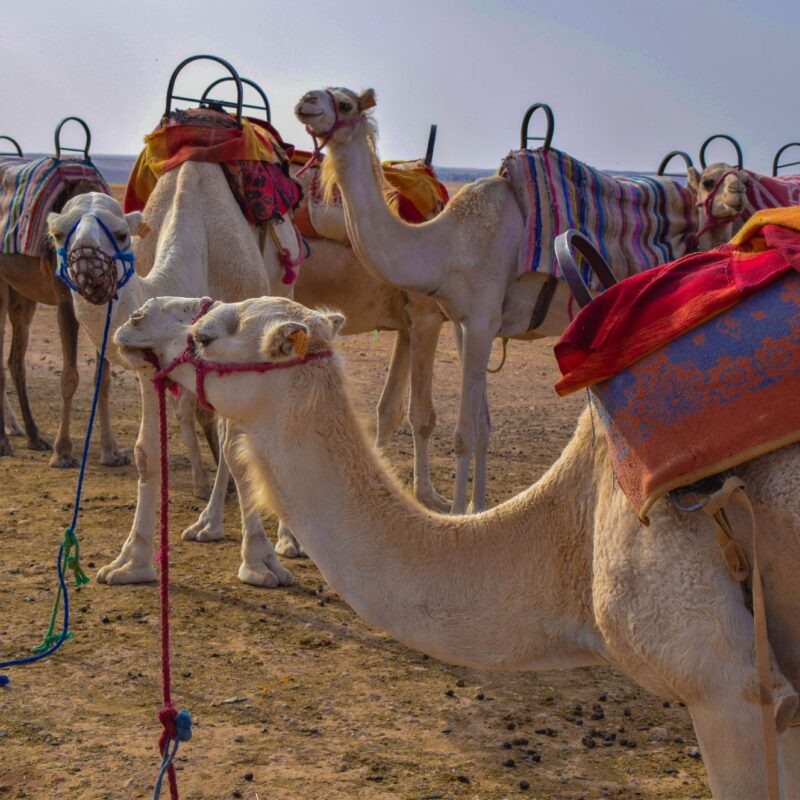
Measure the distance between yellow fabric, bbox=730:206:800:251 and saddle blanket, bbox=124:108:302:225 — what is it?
4502mm

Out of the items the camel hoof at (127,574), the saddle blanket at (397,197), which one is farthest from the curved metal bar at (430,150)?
the camel hoof at (127,574)

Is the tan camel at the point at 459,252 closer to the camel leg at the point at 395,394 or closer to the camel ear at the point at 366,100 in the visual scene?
the camel ear at the point at 366,100

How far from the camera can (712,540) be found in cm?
265

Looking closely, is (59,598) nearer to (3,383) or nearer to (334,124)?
(334,124)

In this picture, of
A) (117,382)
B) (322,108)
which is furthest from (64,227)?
(117,382)

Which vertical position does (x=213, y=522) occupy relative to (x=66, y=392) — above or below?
below

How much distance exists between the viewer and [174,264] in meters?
6.20

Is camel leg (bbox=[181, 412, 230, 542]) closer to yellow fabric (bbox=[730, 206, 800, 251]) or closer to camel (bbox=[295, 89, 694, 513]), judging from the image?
camel (bbox=[295, 89, 694, 513])

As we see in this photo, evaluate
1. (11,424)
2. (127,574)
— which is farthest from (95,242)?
(11,424)

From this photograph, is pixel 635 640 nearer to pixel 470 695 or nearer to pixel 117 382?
pixel 470 695

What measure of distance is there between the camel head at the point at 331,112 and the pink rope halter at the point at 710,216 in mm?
2514

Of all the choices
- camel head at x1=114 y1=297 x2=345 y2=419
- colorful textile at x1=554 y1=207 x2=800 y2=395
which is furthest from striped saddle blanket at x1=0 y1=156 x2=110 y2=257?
colorful textile at x1=554 y1=207 x2=800 y2=395

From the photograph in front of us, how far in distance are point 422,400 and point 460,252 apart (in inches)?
62.2

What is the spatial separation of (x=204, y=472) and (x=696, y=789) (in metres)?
5.03
